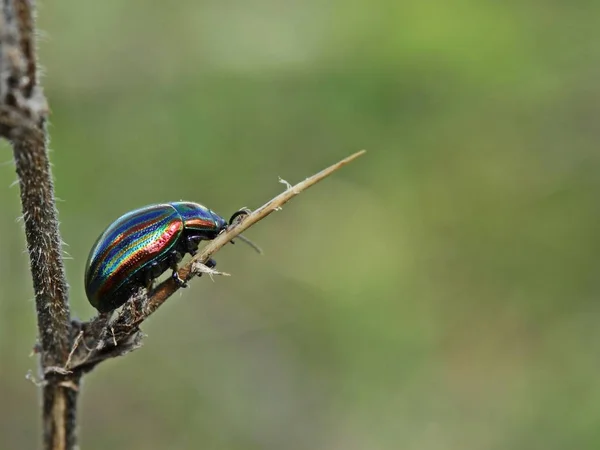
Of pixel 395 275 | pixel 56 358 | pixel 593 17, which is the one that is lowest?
pixel 395 275

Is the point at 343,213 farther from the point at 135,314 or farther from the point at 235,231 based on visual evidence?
the point at 135,314

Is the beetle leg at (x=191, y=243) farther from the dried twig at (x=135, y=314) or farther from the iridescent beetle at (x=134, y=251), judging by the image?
the dried twig at (x=135, y=314)

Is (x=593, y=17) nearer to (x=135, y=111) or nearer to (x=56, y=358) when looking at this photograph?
(x=135, y=111)

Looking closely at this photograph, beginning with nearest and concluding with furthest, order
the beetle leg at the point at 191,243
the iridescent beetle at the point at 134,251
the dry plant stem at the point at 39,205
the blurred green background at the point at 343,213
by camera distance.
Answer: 1. the dry plant stem at the point at 39,205
2. the iridescent beetle at the point at 134,251
3. the beetle leg at the point at 191,243
4. the blurred green background at the point at 343,213

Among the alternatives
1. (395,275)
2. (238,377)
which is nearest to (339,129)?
(395,275)

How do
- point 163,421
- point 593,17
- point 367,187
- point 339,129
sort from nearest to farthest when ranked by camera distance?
point 163,421
point 367,187
point 339,129
point 593,17

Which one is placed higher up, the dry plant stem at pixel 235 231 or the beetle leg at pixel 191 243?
the dry plant stem at pixel 235 231

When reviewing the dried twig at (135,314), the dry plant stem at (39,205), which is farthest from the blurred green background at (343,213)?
the dried twig at (135,314)
